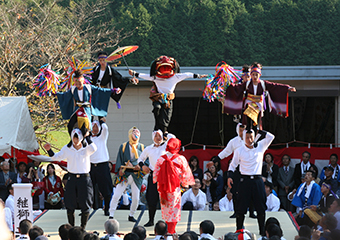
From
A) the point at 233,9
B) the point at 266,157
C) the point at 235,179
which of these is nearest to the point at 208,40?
the point at 233,9

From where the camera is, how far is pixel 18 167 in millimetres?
8289

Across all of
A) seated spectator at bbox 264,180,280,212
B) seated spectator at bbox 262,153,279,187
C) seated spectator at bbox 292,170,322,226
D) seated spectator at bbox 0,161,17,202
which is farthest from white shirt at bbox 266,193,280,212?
seated spectator at bbox 0,161,17,202

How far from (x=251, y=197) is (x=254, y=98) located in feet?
5.04

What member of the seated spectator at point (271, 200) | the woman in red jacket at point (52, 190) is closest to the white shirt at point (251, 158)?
the seated spectator at point (271, 200)

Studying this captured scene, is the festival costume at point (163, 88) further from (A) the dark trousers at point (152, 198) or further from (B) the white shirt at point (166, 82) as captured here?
(A) the dark trousers at point (152, 198)

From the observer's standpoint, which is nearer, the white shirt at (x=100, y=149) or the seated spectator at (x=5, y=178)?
the white shirt at (x=100, y=149)

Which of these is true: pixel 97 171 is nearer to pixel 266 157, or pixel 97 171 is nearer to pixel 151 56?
pixel 266 157

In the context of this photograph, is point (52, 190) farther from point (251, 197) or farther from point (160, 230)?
point (160, 230)

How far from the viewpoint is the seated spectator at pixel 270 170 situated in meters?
8.53

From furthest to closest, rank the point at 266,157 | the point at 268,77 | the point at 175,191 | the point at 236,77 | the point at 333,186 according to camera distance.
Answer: the point at 268,77 < the point at 266,157 < the point at 333,186 < the point at 236,77 < the point at 175,191

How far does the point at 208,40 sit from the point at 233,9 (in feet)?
11.2

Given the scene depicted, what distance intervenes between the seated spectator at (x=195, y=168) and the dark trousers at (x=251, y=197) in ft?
7.63

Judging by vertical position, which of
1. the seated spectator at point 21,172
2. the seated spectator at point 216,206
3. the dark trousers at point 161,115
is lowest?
the seated spectator at point 216,206

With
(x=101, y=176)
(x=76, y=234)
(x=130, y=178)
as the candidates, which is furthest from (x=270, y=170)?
(x=76, y=234)
